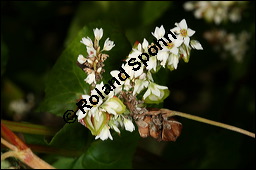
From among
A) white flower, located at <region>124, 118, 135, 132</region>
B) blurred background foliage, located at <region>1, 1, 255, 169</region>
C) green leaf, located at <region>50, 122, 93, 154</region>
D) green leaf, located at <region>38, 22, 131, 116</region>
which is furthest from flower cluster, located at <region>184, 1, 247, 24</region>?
white flower, located at <region>124, 118, 135, 132</region>

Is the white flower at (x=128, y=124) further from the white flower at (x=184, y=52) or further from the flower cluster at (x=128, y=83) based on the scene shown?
the white flower at (x=184, y=52)

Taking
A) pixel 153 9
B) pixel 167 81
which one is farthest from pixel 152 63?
pixel 153 9

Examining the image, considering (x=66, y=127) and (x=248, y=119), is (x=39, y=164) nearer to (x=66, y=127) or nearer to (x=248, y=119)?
(x=66, y=127)

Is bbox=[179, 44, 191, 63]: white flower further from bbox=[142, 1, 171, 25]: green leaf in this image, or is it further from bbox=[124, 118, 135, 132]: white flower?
bbox=[142, 1, 171, 25]: green leaf

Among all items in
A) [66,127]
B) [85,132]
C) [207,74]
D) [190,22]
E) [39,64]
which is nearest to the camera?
[66,127]

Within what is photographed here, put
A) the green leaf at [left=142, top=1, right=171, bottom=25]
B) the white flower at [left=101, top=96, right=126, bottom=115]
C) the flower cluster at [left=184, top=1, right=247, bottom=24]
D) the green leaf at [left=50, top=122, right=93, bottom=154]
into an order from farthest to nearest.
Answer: the green leaf at [left=142, top=1, right=171, bottom=25] < the flower cluster at [left=184, top=1, right=247, bottom=24] < the green leaf at [left=50, top=122, right=93, bottom=154] < the white flower at [left=101, top=96, right=126, bottom=115]

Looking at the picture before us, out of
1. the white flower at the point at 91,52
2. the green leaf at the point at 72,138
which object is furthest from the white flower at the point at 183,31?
the green leaf at the point at 72,138

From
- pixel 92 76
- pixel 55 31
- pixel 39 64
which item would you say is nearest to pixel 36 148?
pixel 92 76
